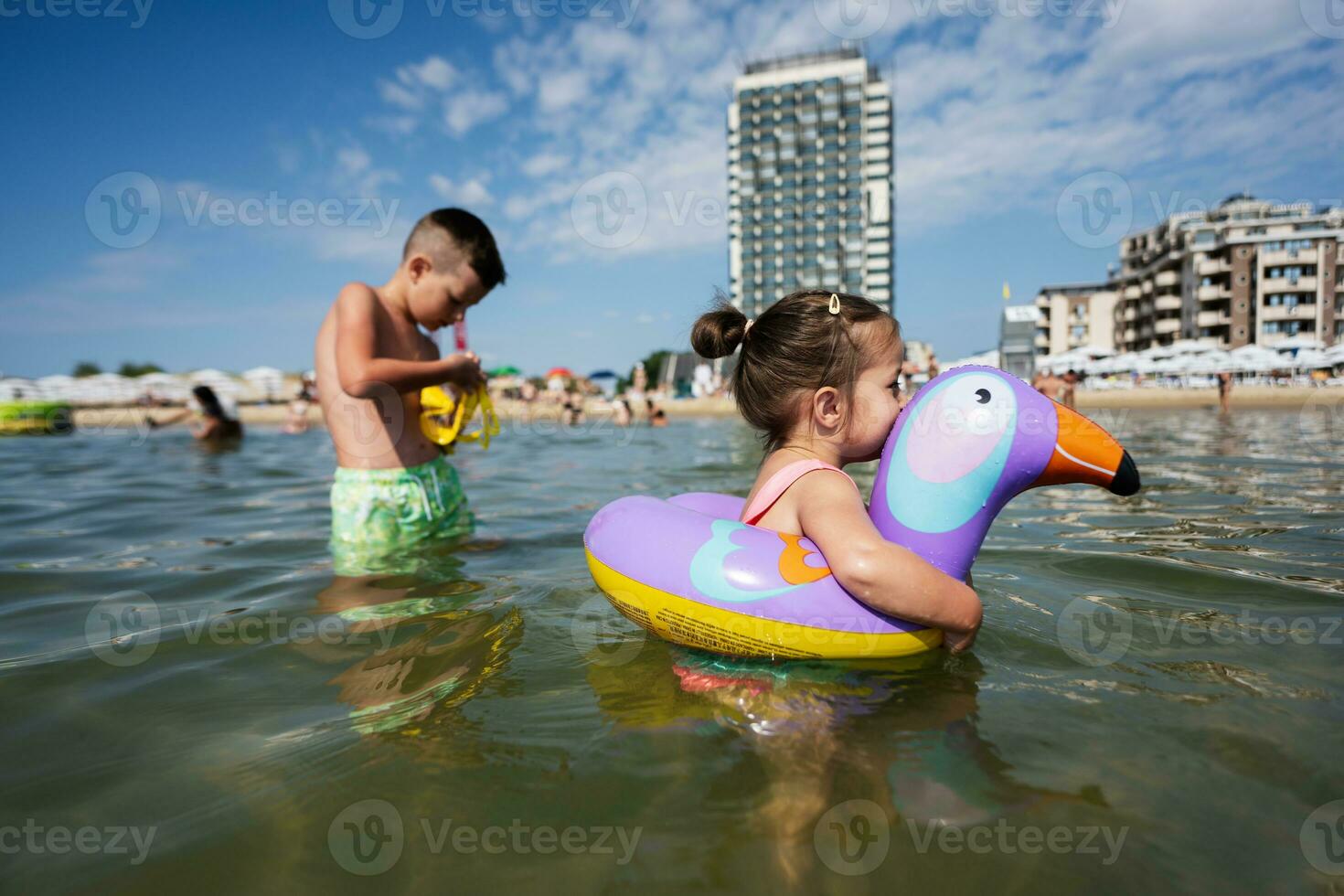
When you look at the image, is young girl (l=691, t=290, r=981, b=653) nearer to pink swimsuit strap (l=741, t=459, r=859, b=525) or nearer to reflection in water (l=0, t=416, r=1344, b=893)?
pink swimsuit strap (l=741, t=459, r=859, b=525)

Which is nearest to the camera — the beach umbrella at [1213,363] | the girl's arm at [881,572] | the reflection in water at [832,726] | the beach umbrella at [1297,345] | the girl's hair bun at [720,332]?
the reflection in water at [832,726]

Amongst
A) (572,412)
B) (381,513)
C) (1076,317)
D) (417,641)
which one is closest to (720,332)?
Result: (417,641)

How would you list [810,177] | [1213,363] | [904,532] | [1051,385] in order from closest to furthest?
[904,532]
[1051,385]
[1213,363]
[810,177]

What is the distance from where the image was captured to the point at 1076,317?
221 feet

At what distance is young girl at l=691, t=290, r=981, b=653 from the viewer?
2.26 metres

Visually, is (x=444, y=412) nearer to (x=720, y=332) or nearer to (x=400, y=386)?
(x=400, y=386)

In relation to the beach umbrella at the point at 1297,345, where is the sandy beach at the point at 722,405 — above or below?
below

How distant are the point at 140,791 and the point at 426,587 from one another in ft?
5.65

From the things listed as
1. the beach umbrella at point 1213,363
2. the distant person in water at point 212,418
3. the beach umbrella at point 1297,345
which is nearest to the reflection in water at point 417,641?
→ the distant person in water at point 212,418

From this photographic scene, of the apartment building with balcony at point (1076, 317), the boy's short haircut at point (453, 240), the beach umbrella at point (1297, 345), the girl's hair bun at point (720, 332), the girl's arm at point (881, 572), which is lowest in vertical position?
the girl's arm at point (881, 572)

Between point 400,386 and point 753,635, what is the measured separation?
7.20ft

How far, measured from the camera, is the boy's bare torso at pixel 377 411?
12.1 feet

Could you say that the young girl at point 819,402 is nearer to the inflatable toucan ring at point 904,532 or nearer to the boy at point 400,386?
the inflatable toucan ring at point 904,532

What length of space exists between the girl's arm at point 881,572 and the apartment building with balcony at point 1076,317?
7046 centimetres
